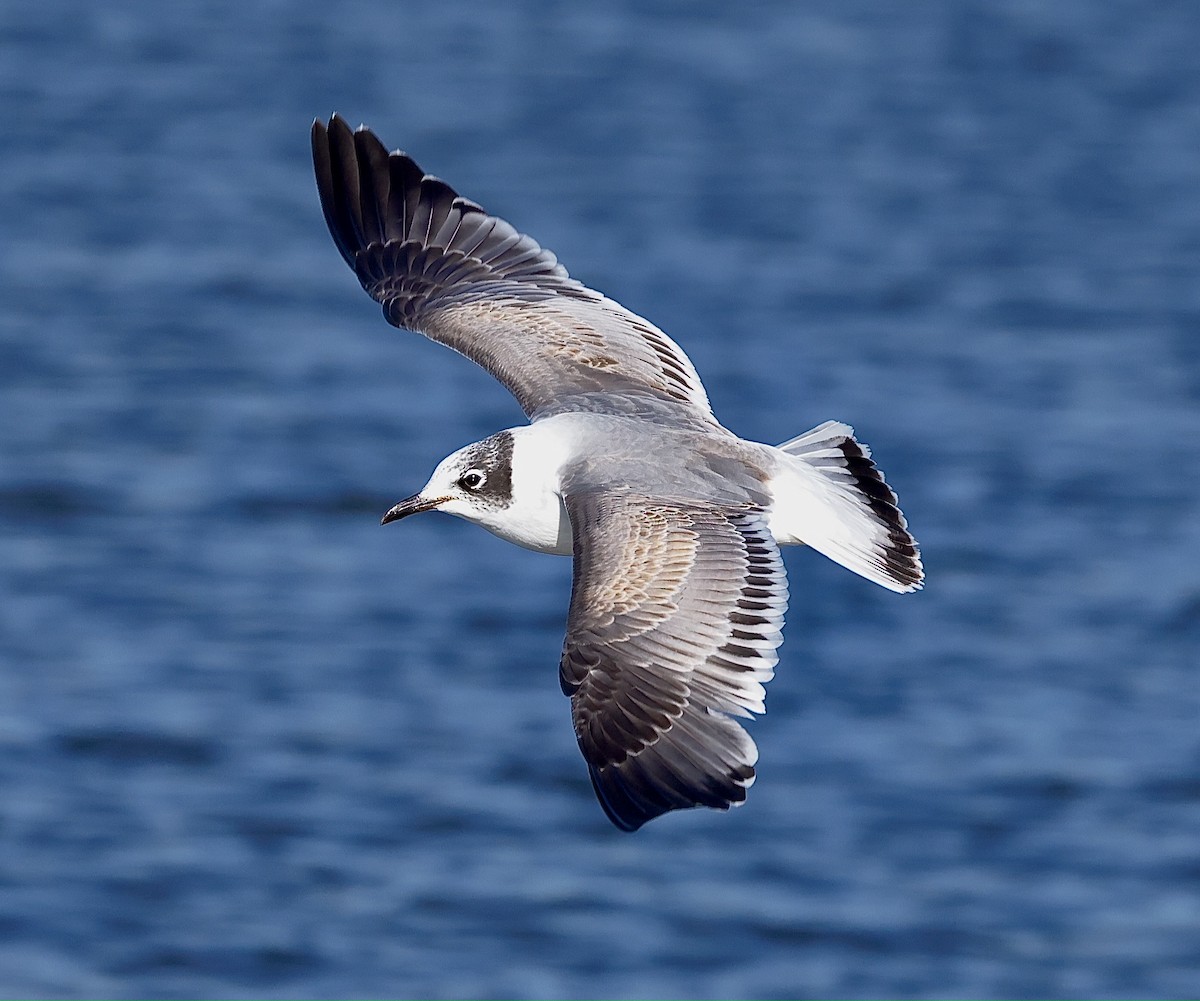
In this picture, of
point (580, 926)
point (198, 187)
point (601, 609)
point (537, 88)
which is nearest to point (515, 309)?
point (601, 609)

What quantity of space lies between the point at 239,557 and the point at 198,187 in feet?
24.4

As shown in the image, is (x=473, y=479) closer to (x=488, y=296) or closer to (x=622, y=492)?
(x=622, y=492)

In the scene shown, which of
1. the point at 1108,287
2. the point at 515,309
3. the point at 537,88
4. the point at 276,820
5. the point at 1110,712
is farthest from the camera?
the point at 537,88

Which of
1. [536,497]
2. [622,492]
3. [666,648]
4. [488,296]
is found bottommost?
[666,648]

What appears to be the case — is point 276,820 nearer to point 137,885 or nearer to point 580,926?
point 137,885

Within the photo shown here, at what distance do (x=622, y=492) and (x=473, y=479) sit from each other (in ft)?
1.91

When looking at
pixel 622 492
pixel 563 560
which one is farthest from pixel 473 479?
pixel 563 560

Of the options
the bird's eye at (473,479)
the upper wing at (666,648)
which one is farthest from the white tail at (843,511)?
the bird's eye at (473,479)

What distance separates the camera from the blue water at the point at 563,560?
13234 millimetres

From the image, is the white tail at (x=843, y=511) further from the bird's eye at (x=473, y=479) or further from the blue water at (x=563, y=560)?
the blue water at (x=563, y=560)

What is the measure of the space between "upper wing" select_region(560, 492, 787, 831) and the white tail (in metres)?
0.37

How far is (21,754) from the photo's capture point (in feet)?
46.9

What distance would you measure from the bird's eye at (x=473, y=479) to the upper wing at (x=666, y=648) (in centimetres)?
50

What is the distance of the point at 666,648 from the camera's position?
6.75 meters
